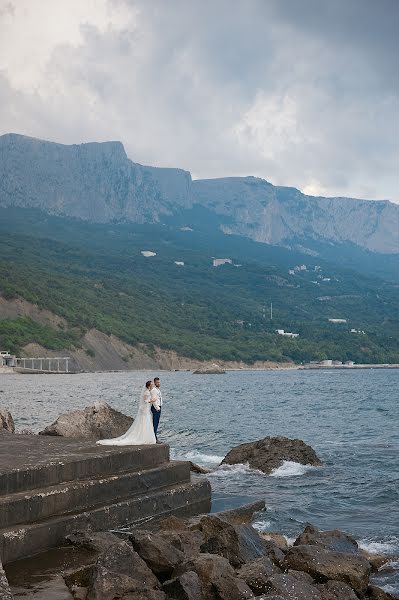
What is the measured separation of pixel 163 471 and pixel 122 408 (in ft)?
161

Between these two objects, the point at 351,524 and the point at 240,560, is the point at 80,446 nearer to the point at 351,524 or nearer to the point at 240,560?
the point at 240,560

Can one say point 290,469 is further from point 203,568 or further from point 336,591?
point 203,568

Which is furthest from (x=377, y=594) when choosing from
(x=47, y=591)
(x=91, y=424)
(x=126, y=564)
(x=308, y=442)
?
(x=308, y=442)

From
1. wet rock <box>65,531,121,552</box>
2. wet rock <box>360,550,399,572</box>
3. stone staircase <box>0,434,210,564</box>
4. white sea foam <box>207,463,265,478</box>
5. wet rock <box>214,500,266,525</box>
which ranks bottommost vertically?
wet rock <box>360,550,399,572</box>

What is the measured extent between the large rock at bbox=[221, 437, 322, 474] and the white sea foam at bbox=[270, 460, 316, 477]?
0.15 meters

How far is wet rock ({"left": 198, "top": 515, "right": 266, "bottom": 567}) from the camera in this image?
40.0 feet

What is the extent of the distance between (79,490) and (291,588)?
424cm

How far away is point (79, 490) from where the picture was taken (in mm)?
13141

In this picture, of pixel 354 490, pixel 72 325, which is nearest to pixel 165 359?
pixel 72 325

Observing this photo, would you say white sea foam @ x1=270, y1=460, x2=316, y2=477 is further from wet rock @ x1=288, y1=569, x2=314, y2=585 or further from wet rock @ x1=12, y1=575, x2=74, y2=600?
wet rock @ x1=12, y1=575, x2=74, y2=600

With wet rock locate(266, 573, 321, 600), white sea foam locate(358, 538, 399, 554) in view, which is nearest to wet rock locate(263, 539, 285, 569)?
wet rock locate(266, 573, 321, 600)

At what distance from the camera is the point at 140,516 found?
14.2 m

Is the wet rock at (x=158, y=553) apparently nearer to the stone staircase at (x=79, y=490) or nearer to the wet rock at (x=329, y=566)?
the stone staircase at (x=79, y=490)

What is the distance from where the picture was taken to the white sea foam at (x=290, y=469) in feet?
86.7
